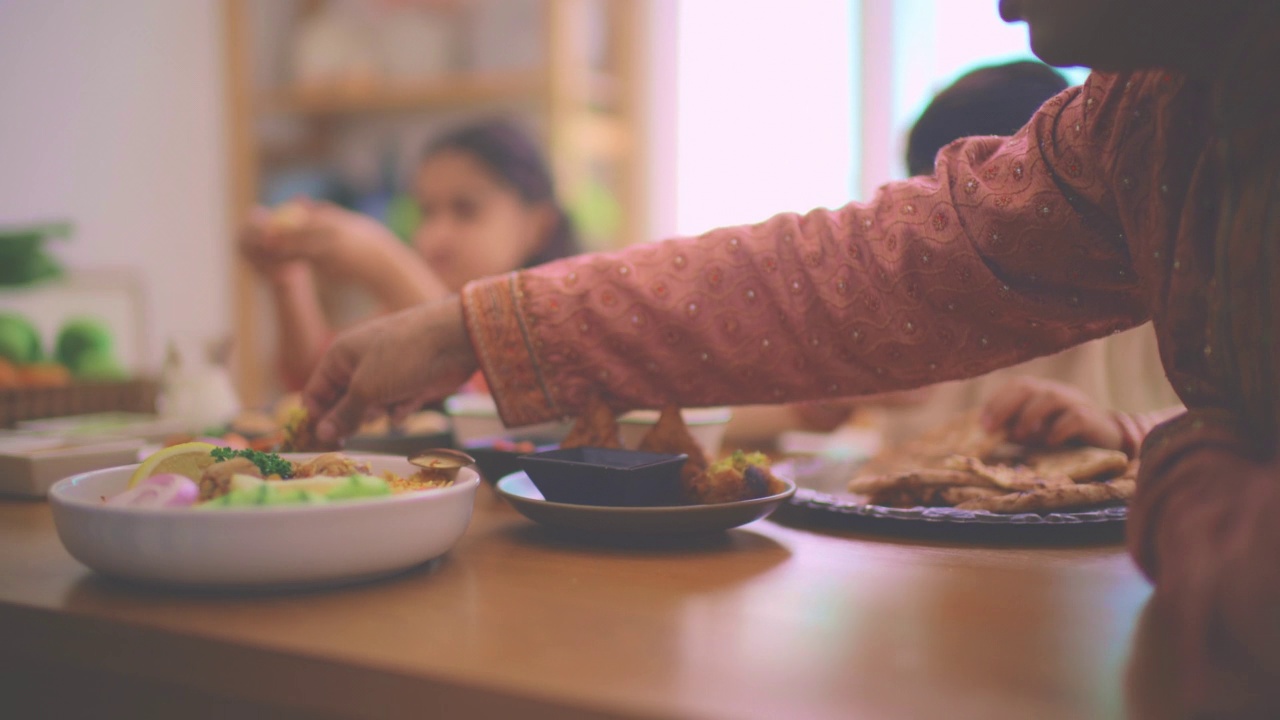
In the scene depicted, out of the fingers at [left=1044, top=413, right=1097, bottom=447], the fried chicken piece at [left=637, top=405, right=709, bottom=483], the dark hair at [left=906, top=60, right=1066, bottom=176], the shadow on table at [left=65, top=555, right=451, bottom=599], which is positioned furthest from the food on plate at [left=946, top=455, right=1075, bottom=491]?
the shadow on table at [left=65, top=555, right=451, bottom=599]

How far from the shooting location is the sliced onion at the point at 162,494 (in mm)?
542

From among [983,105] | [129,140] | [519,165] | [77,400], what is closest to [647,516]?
[983,105]

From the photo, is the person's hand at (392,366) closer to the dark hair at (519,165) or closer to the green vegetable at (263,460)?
the green vegetable at (263,460)

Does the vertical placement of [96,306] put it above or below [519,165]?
below

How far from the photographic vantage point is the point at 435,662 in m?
0.42

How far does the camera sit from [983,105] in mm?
991

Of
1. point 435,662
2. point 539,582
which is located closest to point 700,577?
point 539,582

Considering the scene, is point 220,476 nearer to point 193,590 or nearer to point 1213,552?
point 193,590

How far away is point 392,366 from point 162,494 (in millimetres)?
258

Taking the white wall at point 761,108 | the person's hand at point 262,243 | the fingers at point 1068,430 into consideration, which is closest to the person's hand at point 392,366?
the fingers at point 1068,430

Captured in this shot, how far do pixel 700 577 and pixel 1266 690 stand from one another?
0.31 m

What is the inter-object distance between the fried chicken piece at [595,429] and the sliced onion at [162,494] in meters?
0.31

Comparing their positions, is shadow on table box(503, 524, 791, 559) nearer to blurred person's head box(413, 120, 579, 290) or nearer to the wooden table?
the wooden table

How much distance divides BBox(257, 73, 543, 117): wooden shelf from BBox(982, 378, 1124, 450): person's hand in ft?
6.55
